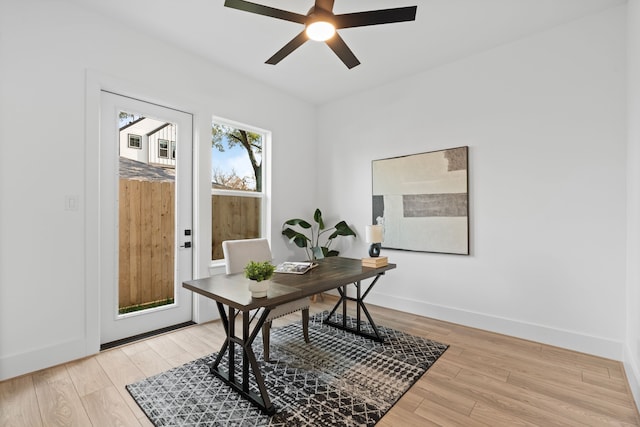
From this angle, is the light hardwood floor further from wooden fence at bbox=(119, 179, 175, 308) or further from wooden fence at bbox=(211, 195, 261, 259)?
wooden fence at bbox=(211, 195, 261, 259)

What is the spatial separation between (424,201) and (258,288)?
238cm

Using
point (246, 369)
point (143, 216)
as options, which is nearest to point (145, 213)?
point (143, 216)

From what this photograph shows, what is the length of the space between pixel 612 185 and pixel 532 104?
95 centimetres

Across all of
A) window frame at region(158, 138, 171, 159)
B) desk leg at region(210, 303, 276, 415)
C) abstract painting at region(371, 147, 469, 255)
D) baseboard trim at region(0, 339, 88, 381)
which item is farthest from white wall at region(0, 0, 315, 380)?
abstract painting at region(371, 147, 469, 255)

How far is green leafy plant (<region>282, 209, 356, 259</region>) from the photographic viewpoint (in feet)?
13.4

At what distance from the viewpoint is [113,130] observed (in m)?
2.75

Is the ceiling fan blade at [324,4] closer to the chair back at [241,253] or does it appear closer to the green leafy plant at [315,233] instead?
the chair back at [241,253]

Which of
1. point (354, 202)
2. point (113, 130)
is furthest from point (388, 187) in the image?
point (113, 130)

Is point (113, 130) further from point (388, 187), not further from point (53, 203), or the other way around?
point (388, 187)

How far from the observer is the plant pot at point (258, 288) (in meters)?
1.78

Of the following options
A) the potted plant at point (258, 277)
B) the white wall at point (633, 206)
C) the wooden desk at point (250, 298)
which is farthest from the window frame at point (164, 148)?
the white wall at point (633, 206)

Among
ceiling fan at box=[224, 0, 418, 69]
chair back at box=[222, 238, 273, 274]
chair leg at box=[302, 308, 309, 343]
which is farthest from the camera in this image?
chair leg at box=[302, 308, 309, 343]

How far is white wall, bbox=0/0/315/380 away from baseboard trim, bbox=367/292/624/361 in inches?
123

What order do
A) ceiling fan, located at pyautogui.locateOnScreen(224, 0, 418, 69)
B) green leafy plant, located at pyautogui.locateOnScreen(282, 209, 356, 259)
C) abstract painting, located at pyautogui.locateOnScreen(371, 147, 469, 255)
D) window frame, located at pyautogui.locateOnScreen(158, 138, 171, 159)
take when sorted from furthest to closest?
green leafy plant, located at pyautogui.locateOnScreen(282, 209, 356, 259) → abstract painting, located at pyautogui.locateOnScreen(371, 147, 469, 255) → window frame, located at pyautogui.locateOnScreen(158, 138, 171, 159) → ceiling fan, located at pyautogui.locateOnScreen(224, 0, 418, 69)
